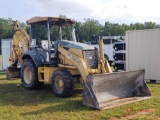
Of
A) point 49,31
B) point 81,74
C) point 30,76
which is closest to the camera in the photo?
point 81,74

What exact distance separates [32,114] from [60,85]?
1816 millimetres

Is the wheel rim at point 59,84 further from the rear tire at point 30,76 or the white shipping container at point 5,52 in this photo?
the white shipping container at point 5,52

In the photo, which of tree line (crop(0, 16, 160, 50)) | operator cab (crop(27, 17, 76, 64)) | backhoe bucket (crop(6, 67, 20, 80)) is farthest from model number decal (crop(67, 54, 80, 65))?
tree line (crop(0, 16, 160, 50))

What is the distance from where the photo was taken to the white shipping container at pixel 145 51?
39.4ft

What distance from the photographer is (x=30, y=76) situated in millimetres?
9922

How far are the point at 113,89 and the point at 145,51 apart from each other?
5.16 meters

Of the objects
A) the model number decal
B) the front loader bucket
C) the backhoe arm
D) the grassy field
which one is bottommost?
the grassy field

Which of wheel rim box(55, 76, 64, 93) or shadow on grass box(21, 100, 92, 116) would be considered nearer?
shadow on grass box(21, 100, 92, 116)

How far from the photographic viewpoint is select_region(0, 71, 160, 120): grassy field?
631cm

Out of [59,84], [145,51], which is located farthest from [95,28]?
[59,84]

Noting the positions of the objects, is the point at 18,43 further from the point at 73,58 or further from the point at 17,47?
the point at 73,58

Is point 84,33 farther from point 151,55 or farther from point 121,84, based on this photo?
point 121,84

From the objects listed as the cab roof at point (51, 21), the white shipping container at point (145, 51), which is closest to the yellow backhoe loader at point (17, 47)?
the cab roof at point (51, 21)

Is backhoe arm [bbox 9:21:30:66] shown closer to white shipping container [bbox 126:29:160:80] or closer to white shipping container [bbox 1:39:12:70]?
white shipping container [bbox 126:29:160:80]
